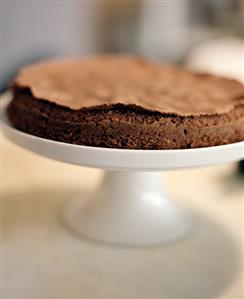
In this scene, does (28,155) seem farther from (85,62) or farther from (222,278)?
(222,278)

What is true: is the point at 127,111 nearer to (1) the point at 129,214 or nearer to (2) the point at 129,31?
(1) the point at 129,214

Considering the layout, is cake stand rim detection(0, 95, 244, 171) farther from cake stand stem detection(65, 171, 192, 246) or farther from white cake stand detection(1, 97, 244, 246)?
cake stand stem detection(65, 171, 192, 246)

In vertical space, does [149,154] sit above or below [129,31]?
above

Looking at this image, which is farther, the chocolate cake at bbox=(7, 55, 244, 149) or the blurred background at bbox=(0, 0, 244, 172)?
the blurred background at bbox=(0, 0, 244, 172)

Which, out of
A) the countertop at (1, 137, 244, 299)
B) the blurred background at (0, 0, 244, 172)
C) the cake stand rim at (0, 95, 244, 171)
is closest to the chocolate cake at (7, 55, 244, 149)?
the cake stand rim at (0, 95, 244, 171)

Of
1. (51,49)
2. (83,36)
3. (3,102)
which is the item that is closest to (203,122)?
(3,102)

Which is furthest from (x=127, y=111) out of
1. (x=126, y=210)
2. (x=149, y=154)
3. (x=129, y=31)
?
(x=129, y=31)

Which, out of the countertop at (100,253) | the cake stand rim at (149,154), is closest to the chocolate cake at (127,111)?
the cake stand rim at (149,154)
